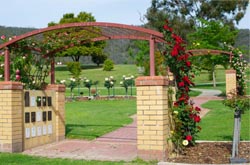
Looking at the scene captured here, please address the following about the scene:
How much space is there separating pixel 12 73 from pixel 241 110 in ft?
18.2

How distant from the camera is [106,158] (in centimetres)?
794

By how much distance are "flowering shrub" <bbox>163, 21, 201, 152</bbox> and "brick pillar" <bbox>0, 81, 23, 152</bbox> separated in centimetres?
328

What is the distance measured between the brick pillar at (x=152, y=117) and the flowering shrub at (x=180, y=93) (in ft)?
1.87

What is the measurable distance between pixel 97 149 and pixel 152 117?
6.89 ft

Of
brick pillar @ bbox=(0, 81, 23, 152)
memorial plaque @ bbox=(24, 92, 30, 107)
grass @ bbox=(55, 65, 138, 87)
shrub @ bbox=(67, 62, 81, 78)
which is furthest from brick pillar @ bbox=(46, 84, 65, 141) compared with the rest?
grass @ bbox=(55, 65, 138, 87)

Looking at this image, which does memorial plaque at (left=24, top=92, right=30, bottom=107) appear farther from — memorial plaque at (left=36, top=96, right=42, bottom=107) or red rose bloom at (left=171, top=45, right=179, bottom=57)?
red rose bloom at (left=171, top=45, right=179, bottom=57)

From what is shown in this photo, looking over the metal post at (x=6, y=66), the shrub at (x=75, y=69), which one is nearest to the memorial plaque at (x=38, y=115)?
the metal post at (x=6, y=66)

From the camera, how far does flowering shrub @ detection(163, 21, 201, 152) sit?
809 centimetres

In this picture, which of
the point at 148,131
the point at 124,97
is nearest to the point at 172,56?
the point at 148,131

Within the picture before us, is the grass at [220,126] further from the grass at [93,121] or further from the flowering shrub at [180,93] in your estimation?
the grass at [93,121]

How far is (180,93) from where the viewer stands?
849 cm

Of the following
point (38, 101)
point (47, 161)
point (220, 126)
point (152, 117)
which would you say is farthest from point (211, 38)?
point (47, 161)

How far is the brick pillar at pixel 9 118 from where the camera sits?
28.7ft

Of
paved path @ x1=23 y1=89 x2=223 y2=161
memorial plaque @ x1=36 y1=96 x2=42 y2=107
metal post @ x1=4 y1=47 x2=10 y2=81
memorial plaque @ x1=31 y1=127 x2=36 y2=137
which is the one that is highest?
metal post @ x1=4 y1=47 x2=10 y2=81
